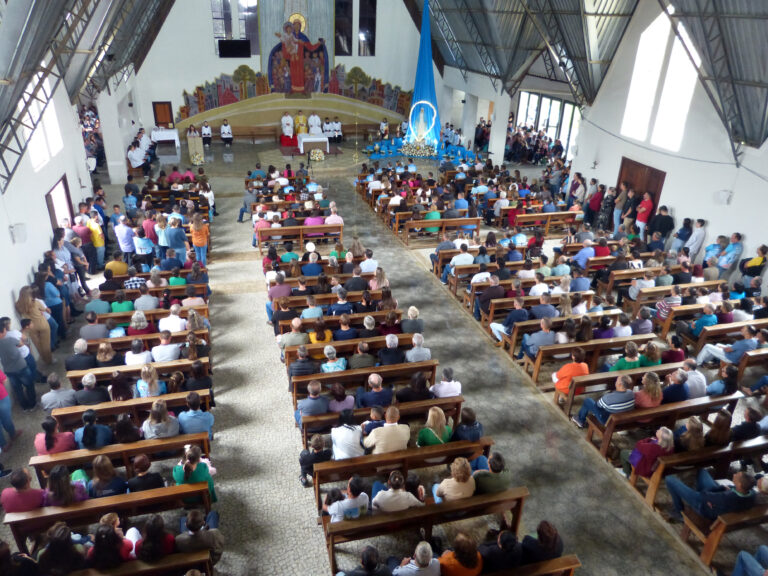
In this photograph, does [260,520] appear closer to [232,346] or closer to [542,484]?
[542,484]

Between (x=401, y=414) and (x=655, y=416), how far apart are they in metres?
3.19

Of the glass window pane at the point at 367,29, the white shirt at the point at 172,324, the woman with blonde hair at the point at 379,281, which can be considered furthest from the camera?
the glass window pane at the point at 367,29

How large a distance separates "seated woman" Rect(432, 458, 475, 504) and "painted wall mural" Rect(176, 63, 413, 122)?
22.0m

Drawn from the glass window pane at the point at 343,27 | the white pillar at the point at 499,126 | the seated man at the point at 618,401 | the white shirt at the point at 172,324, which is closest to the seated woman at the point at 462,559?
the seated man at the point at 618,401

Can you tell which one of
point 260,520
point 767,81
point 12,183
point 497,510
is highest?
point 767,81

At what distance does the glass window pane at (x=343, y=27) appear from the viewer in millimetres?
23203

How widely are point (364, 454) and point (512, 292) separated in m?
4.94

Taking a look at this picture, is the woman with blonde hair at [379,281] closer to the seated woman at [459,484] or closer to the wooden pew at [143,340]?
the wooden pew at [143,340]

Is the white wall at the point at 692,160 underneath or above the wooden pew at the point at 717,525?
above

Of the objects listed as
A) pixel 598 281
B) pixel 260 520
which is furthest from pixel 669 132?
pixel 260 520

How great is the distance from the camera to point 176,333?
827cm

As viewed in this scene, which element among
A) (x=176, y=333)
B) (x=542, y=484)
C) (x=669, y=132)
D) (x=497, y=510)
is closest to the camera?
(x=497, y=510)

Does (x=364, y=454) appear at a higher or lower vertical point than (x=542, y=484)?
higher

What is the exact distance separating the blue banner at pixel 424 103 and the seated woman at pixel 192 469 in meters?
15.3
